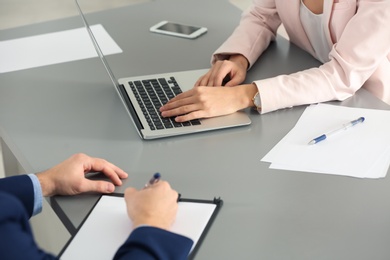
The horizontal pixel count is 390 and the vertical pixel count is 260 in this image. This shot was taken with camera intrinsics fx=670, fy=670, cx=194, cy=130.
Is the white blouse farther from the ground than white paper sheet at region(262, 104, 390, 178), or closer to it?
farther from the ground

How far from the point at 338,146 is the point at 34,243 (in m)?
0.68

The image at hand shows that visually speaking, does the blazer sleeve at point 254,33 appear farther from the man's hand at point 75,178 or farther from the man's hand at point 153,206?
the man's hand at point 153,206

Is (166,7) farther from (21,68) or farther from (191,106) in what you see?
(191,106)

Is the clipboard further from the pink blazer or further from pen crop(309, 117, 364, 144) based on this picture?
the pink blazer

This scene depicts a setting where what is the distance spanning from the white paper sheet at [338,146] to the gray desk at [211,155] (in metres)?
0.02

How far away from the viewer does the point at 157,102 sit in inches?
61.1

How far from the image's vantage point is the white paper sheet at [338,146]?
1288 millimetres

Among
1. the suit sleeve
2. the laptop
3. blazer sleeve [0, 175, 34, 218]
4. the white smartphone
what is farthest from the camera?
the white smartphone

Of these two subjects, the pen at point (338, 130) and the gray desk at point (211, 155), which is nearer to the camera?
the gray desk at point (211, 155)

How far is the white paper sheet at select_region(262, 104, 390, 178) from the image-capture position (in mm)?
1288

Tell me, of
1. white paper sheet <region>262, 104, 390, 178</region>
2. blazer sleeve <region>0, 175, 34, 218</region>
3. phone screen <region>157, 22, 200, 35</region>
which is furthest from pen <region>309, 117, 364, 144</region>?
phone screen <region>157, 22, 200, 35</region>

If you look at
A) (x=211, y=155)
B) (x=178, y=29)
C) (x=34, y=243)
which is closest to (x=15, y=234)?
(x=34, y=243)

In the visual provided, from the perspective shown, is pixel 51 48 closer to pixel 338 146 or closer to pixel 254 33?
pixel 254 33

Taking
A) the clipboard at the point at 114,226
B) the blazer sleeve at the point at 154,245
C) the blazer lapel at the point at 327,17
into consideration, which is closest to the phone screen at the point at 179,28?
the blazer lapel at the point at 327,17
